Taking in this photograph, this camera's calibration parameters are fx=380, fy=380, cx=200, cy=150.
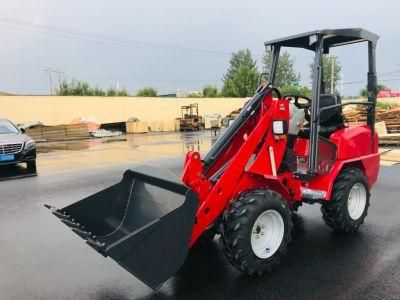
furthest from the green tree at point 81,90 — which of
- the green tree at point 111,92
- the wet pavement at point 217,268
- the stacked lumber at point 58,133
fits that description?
the wet pavement at point 217,268

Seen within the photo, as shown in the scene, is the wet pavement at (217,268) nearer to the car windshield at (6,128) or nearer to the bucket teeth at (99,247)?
the bucket teeth at (99,247)

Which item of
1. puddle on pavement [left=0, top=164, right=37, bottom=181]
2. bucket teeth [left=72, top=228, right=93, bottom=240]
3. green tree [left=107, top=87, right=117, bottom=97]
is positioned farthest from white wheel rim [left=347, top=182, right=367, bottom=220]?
green tree [left=107, top=87, right=117, bottom=97]

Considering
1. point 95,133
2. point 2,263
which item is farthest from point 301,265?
point 95,133

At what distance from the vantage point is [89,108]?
32.2 metres

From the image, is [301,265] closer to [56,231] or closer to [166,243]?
[166,243]

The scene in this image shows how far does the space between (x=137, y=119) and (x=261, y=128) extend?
101ft

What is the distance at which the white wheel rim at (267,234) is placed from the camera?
3.88 meters

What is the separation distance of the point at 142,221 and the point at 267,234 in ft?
4.37

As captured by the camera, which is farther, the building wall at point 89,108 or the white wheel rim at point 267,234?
the building wall at point 89,108

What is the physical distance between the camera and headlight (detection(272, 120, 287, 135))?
13.4 feet

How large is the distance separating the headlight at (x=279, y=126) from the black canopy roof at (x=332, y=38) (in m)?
1.14

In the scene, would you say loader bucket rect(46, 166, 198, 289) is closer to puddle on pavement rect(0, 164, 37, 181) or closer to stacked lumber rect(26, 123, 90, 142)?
puddle on pavement rect(0, 164, 37, 181)

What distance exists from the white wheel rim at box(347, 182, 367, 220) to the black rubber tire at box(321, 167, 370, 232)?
9cm

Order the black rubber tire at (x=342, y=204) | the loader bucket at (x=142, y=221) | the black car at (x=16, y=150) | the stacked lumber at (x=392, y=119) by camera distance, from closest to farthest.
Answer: the loader bucket at (x=142, y=221), the black rubber tire at (x=342, y=204), the black car at (x=16, y=150), the stacked lumber at (x=392, y=119)
